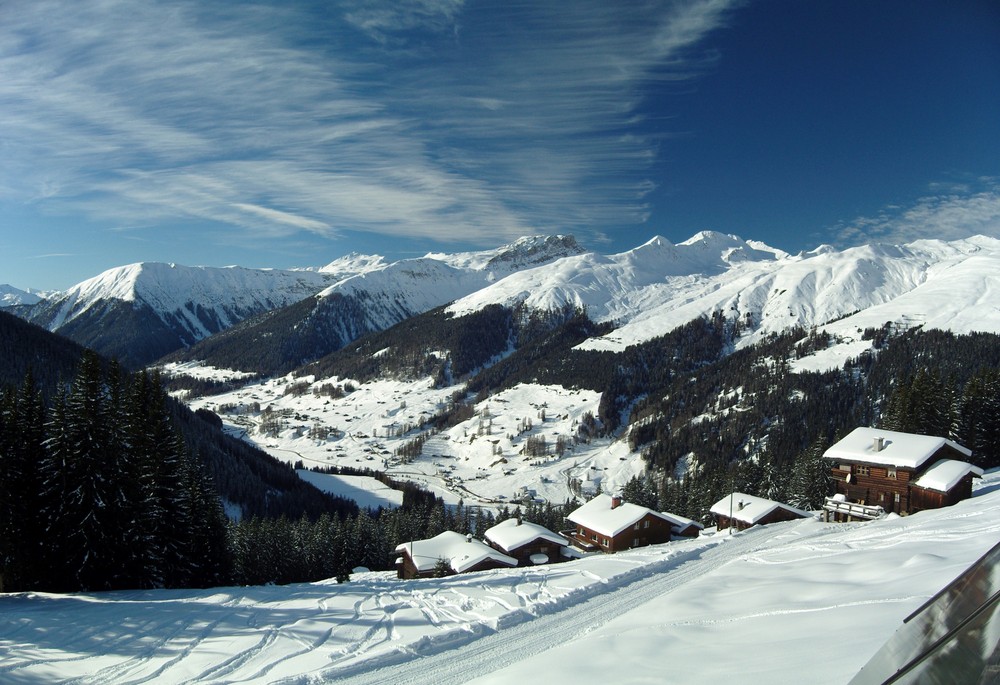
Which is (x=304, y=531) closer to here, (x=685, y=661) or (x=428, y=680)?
(x=428, y=680)

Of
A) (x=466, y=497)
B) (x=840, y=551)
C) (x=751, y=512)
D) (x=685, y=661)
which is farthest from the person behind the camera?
(x=466, y=497)

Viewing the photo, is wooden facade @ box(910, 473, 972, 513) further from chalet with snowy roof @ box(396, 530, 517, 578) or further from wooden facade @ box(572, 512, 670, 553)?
chalet with snowy roof @ box(396, 530, 517, 578)

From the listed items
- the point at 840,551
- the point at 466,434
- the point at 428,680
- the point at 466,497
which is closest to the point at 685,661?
the point at 428,680

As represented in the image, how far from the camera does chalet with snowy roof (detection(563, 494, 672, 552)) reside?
4775 cm

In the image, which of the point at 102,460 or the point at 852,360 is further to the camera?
the point at 852,360

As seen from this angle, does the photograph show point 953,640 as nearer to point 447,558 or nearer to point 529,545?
point 447,558

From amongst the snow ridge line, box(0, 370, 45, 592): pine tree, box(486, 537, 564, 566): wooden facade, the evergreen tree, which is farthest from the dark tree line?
the evergreen tree

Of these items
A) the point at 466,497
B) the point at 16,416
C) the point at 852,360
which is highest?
the point at 852,360

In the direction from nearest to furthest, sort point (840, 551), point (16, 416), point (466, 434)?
point (840, 551), point (16, 416), point (466, 434)

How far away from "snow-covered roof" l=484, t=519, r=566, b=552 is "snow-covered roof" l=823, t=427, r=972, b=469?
2221 centimetres

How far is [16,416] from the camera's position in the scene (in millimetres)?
28062

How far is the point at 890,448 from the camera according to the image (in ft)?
130

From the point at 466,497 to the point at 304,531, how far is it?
3029 inches

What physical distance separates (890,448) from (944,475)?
3.93m
